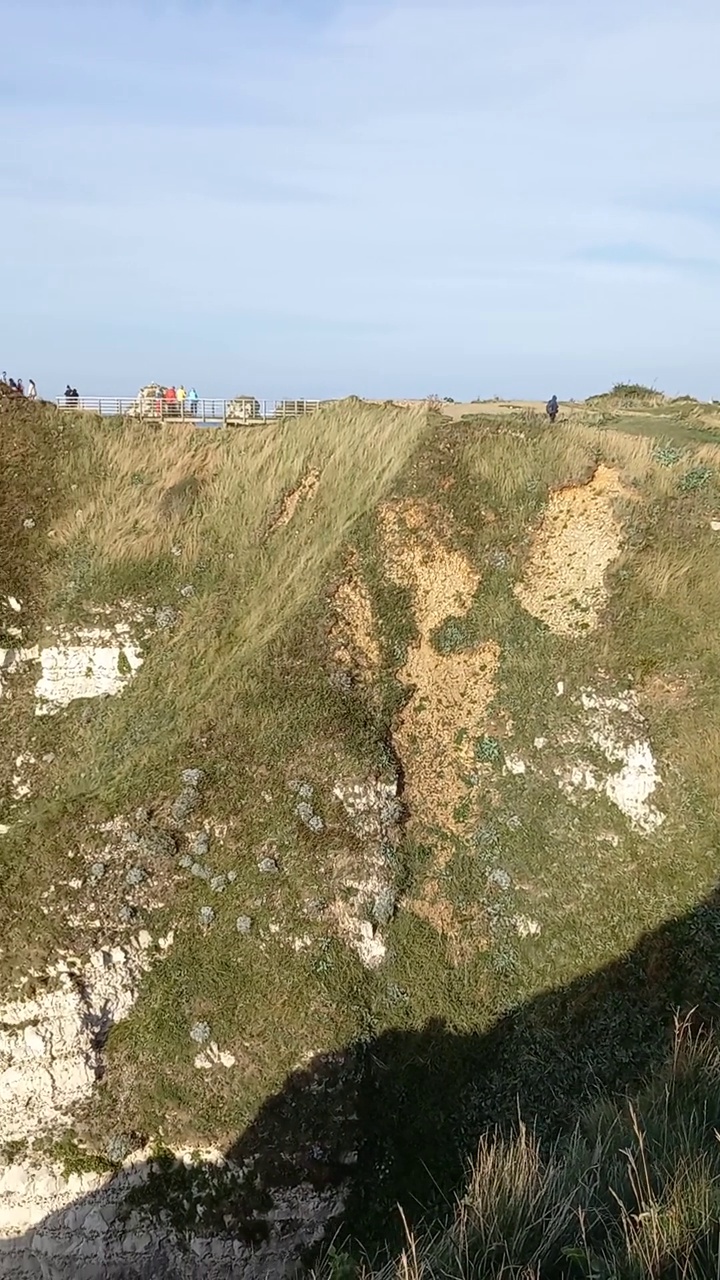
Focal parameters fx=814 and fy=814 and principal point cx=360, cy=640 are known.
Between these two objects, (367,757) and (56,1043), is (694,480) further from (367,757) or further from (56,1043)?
(56,1043)

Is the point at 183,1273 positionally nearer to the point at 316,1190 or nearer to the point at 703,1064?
the point at 316,1190

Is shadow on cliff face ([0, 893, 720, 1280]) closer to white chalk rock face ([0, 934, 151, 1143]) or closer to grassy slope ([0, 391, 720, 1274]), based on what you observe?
grassy slope ([0, 391, 720, 1274])

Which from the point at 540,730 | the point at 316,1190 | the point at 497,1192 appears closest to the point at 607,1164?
the point at 497,1192

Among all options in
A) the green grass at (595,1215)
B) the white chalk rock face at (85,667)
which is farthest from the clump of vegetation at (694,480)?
the green grass at (595,1215)

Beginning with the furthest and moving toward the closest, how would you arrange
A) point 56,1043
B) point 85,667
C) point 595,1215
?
point 85,667 < point 56,1043 < point 595,1215

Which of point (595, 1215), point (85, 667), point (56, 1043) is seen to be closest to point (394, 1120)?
point (56, 1043)

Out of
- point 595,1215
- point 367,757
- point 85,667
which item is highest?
point 85,667

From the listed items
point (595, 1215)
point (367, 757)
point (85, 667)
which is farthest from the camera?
point (85, 667)
